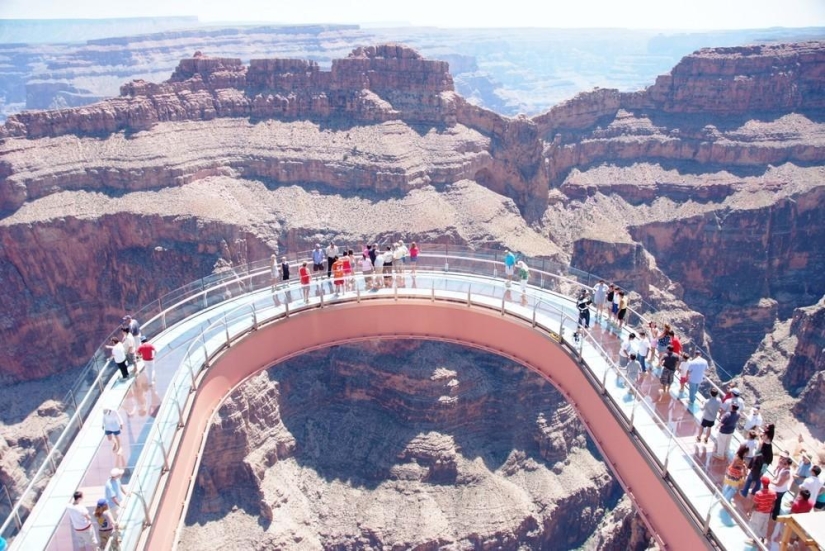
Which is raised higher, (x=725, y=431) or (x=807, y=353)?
(x=725, y=431)

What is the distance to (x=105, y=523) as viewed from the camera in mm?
16641

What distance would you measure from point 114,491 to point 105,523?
947mm

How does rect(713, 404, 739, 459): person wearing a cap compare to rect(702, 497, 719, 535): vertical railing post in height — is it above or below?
above

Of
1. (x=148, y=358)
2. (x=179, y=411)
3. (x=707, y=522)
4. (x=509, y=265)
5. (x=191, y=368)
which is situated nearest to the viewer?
(x=707, y=522)

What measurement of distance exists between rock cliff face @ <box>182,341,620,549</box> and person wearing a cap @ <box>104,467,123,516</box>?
89.1 ft

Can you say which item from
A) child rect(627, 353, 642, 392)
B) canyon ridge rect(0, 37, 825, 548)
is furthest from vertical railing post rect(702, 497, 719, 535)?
canyon ridge rect(0, 37, 825, 548)

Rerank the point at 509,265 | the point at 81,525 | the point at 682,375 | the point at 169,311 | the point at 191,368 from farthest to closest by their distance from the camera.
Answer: the point at 509,265 < the point at 169,311 < the point at 191,368 < the point at 682,375 < the point at 81,525

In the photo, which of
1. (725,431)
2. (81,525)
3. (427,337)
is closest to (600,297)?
(427,337)

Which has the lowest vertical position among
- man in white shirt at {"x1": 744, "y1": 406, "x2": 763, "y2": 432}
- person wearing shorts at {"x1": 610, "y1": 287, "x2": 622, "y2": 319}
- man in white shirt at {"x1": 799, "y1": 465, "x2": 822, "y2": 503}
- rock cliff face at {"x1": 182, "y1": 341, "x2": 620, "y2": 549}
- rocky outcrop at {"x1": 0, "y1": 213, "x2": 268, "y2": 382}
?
rock cliff face at {"x1": 182, "y1": 341, "x2": 620, "y2": 549}

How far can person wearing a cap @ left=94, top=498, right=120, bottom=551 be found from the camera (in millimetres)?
16594

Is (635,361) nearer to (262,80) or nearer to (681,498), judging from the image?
(681,498)

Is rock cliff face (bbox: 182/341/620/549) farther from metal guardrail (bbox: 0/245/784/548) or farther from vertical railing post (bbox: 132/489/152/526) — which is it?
vertical railing post (bbox: 132/489/152/526)

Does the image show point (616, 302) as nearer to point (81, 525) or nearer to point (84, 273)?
point (81, 525)

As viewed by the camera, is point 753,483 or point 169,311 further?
point 169,311
